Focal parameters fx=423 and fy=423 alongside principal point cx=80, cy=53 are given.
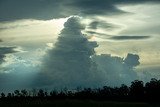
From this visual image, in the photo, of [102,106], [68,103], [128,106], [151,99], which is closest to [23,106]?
[68,103]

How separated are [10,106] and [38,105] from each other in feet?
23.9

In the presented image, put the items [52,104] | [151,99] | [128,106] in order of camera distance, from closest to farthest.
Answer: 1. [52,104]
2. [128,106]
3. [151,99]

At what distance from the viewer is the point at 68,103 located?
111 meters

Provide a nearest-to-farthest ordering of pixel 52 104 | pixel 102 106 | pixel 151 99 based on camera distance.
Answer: pixel 52 104 → pixel 102 106 → pixel 151 99

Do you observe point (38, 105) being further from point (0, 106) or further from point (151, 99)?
point (151, 99)

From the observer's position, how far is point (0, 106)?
322 feet

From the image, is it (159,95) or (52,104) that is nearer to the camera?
(52,104)

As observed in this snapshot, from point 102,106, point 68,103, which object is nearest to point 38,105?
point 68,103

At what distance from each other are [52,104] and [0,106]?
1484 centimetres

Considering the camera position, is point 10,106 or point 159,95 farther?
point 159,95

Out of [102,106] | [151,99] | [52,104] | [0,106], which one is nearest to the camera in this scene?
[0,106]

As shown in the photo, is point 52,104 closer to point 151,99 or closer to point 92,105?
point 92,105

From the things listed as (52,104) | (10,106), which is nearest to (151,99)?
(52,104)

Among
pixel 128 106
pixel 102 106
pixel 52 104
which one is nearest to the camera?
pixel 52 104
